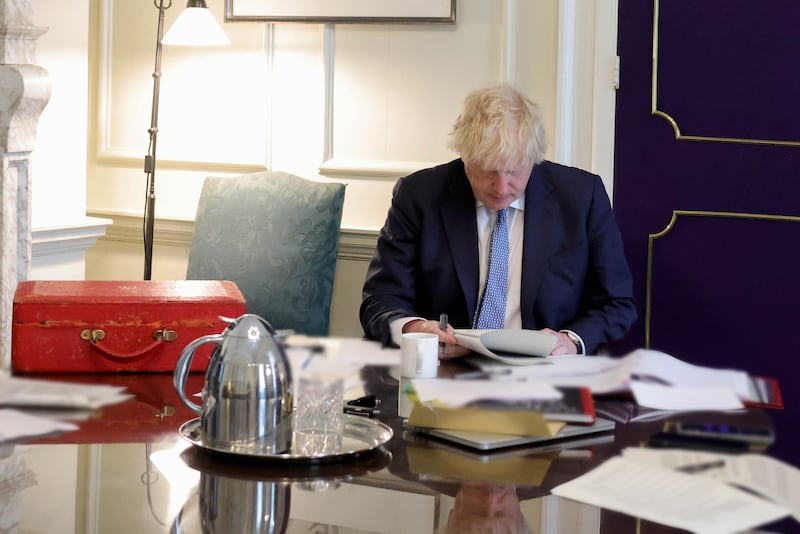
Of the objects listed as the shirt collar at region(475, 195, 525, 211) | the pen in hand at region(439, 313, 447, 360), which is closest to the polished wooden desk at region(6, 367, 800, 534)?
the pen in hand at region(439, 313, 447, 360)

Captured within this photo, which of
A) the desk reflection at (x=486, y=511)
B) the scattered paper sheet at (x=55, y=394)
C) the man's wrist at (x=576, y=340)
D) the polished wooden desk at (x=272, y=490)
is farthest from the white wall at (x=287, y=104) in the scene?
the desk reflection at (x=486, y=511)

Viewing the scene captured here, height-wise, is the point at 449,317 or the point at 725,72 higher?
the point at 725,72

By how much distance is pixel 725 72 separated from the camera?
348 cm

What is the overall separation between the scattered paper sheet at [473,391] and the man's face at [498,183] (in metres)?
0.86

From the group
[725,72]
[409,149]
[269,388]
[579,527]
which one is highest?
[725,72]

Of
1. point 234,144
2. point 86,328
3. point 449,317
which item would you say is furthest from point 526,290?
point 234,144

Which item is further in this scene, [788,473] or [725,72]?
[725,72]

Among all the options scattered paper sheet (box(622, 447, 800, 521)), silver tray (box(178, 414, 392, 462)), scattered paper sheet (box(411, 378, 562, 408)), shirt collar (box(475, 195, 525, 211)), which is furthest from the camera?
shirt collar (box(475, 195, 525, 211))

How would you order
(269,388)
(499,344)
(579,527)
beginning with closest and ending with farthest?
(579,527) → (269,388) → (499,344)

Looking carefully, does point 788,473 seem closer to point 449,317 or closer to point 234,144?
point 449,317

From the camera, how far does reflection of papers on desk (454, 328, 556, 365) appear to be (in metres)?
2.19

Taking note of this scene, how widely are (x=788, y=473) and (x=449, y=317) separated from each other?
4.39 ft

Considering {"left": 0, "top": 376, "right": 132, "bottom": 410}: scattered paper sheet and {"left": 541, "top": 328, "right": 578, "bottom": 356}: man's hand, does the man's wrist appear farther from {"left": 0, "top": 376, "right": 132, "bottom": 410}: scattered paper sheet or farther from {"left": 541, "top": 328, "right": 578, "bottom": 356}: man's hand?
{"left": 0, "top": 376, "right": 132, "bottom": 410}: scattered paper sheet

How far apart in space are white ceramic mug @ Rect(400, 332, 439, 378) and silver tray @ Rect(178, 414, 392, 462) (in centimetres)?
13
